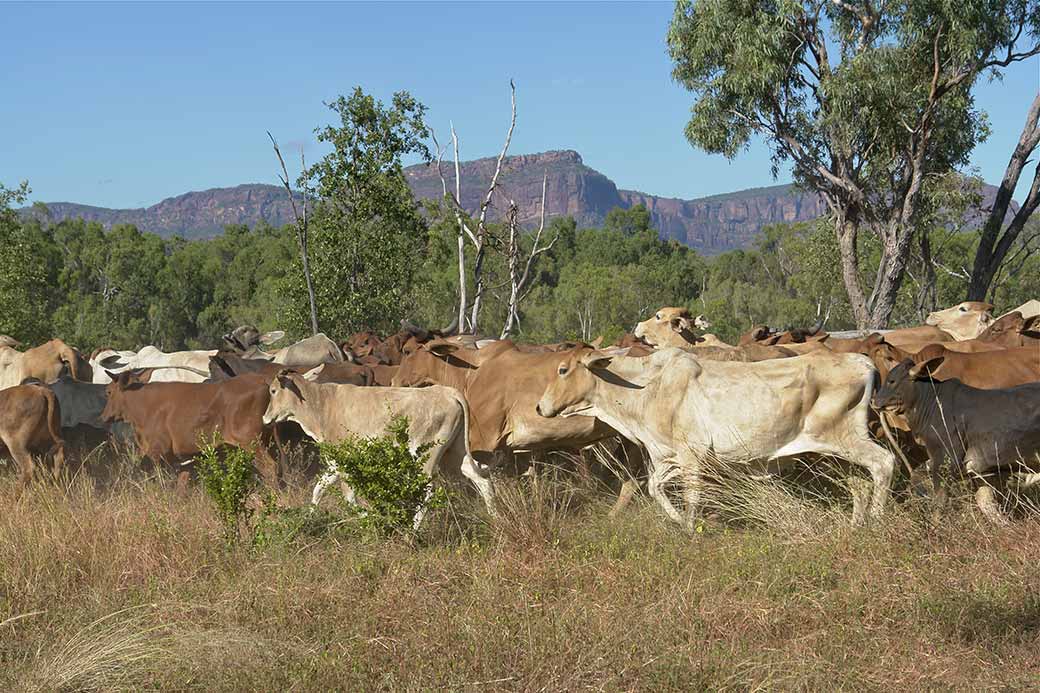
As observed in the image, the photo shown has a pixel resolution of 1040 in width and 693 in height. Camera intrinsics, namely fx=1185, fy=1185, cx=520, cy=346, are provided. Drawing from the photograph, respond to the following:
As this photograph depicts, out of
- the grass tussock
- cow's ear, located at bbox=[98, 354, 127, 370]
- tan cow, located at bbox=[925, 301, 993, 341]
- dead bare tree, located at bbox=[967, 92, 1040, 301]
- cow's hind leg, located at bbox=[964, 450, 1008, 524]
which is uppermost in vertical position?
dead bare tree, located at bbox=[967, 92, 1040, 301]

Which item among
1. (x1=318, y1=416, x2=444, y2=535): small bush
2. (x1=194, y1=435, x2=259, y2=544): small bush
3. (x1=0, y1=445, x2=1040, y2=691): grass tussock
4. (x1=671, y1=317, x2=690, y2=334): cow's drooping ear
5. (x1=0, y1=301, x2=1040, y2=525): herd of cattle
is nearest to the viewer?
(x1=0, y1=445, x2=1040, y2=691): grass tussock

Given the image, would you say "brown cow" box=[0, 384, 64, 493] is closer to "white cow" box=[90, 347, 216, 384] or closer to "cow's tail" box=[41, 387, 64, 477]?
"cow's tail" box=[41, 387, 64, 477]

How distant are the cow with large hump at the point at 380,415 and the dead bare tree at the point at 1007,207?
63.7 feet

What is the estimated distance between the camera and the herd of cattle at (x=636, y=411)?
29.3 ft

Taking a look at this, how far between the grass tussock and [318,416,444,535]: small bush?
169mm

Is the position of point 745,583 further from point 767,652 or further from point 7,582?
point 7,582

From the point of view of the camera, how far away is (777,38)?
87.2ft

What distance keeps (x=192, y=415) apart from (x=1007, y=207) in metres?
20.8

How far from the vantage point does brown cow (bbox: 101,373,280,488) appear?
11016 millimetres

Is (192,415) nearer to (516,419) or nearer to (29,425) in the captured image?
(29,425)

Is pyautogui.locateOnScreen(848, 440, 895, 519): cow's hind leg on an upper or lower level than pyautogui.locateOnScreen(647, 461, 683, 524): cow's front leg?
upper

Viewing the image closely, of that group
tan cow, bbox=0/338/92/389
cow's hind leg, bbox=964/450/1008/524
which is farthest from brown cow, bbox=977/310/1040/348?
tan cow, bbox=0/338/92/389

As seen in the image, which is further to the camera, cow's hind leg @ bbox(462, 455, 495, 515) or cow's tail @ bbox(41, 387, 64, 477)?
cow's tail @ bbox(41, 387, 64, 477)

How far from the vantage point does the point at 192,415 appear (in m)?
11.4
